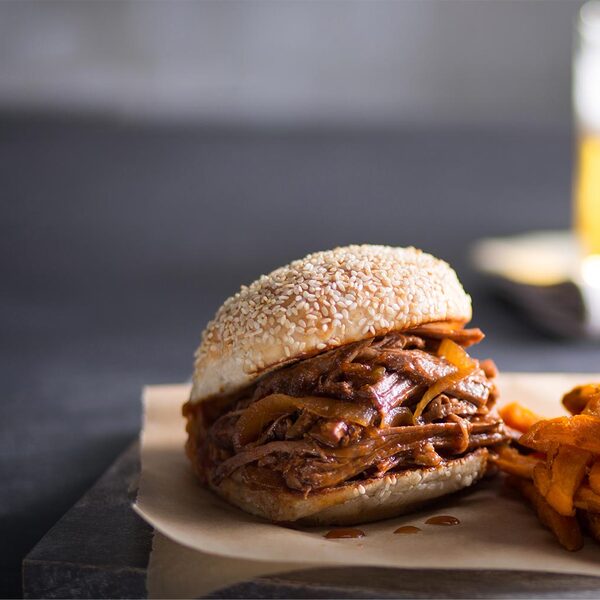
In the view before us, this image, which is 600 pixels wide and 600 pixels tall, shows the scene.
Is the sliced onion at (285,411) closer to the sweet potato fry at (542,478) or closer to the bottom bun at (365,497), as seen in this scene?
the bottom bun at (365,497)

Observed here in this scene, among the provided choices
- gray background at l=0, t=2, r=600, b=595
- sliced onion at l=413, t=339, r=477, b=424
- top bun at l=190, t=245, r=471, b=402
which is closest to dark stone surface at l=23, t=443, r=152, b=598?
top bun at l=190, t=245, r=471, b=402

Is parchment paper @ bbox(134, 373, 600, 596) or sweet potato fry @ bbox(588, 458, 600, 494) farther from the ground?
sweet potato fry @ bbox(588, 458, 600, 494)

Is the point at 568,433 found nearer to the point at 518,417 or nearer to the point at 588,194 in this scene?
the point at 518,417

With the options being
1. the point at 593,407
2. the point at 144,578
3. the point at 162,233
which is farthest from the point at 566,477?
the point at 162,233

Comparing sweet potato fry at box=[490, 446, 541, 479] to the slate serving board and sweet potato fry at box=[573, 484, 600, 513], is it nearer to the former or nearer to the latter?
sweet potato fry at box=[573, 484, 600, 513]

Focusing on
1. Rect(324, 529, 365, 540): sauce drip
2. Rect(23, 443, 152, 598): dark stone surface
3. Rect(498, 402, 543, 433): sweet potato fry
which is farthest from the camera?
Rect(498, 402, 543, 433): sweet potato fry
